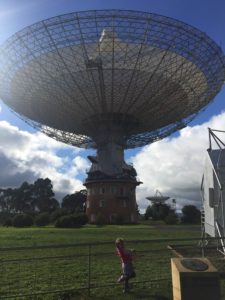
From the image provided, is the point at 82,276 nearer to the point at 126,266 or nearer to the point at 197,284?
the point at 126,266

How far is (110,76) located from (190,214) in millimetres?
43799

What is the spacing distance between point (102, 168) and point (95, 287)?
221ft

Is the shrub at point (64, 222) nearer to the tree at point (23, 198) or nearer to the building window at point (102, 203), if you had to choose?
the building window at point (102, 203)

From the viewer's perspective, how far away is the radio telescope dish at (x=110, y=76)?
51.1 metres

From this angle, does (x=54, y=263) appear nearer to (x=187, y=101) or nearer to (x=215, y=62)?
(x=215, y=62)

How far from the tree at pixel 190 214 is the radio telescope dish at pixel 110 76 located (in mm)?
18953

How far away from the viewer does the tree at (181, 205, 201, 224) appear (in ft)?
299

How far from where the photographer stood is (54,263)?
56.4ft

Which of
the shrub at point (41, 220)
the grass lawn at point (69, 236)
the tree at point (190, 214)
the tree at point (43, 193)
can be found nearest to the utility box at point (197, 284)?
the grass lawn at point (69, 236)

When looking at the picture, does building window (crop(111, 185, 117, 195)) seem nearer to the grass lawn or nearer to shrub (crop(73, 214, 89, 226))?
shrub (crop(73, 214, 89, 226))

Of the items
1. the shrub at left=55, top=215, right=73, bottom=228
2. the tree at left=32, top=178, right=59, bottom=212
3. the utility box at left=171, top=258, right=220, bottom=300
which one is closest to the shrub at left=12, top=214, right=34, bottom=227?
the shrub at left=55, top=215, right=73, bottom=228

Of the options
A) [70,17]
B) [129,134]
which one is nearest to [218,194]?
[70,17]

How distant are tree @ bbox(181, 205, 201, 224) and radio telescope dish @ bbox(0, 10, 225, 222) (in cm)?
1895

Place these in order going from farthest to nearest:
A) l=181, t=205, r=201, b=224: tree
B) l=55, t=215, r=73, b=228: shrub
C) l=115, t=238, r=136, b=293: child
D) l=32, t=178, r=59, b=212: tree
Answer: l=32, t=178, r=59, b=212: tree, l=181, t=205, r=201, b=224: tree, l=55, t=215, r=73, b=228: shrub, l=115, t=238, r=136, b=293: child
